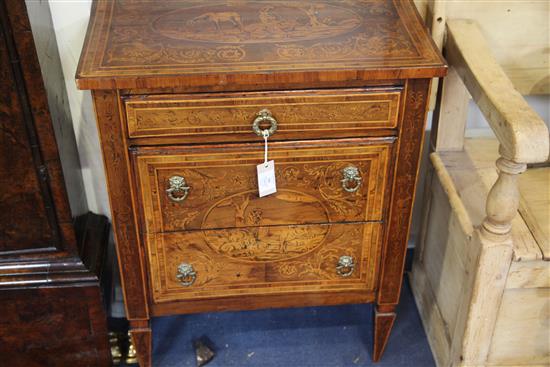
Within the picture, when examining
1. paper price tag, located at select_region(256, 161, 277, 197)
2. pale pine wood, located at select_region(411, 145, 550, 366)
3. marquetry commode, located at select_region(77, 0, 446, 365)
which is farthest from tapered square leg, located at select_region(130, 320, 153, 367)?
pale pine wood, located at select_region(411, 145, 550, 366)

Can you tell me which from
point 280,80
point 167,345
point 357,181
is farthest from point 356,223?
point 167,345

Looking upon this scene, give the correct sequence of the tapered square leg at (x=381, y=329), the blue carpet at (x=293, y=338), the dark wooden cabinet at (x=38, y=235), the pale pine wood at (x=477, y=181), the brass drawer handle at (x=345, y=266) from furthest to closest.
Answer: the blue carpet at (x=293, y=338)
the tapered square leg at (x=381, y=329)
the brass drawer handle at (x=345, y=266)
the pale pine wood at (x=477, y=181)
the dark wooden cabinet at (x=38, y=235)

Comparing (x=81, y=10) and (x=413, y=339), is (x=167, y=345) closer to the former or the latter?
(x=413, y=339)

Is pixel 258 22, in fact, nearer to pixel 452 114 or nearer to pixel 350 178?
pixel 350 178

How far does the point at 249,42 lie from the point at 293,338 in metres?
0.87

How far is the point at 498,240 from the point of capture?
1.38 metres

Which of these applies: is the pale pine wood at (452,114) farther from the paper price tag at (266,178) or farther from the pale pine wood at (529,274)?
the paper price tag at (266,178)

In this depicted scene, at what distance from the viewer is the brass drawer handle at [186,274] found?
1.52 m

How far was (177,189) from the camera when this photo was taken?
1.39m

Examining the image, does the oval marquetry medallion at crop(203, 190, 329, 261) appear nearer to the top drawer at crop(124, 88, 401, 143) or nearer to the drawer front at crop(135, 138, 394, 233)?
the drawer front at crop(135, 138, 394, 233)

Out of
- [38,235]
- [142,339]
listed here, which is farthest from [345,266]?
[38,235]

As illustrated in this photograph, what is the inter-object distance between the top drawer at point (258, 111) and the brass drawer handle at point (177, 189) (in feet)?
0.28

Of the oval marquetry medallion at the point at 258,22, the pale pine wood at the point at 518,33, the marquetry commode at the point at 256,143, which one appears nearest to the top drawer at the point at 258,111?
the marquetry commode at the point at 256,143

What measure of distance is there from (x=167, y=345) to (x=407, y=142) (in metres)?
0.90
